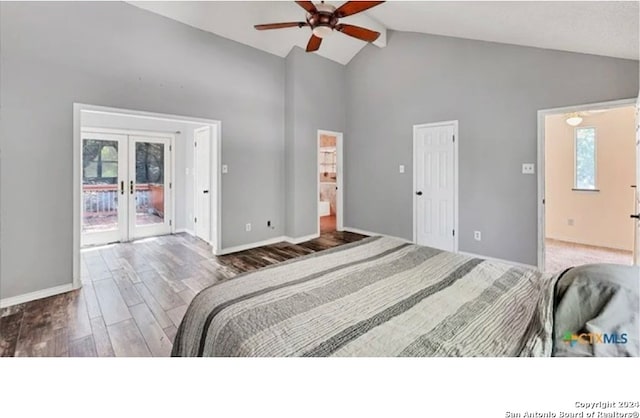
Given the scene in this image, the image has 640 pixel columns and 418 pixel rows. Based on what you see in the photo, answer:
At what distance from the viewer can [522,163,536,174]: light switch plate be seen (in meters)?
3.37

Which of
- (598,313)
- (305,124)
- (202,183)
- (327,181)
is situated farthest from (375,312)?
(327,181)

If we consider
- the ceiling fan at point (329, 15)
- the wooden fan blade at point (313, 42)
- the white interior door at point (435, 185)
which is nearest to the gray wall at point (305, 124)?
the wooden fan blade at point (313, 42)

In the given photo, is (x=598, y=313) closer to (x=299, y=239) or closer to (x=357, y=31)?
(x=357, y=31)

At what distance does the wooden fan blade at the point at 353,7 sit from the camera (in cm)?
226

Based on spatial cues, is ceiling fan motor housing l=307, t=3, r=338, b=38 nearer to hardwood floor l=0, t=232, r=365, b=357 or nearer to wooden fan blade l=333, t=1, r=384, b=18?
wooden fan blade l=333, t=1, r=384, b=18

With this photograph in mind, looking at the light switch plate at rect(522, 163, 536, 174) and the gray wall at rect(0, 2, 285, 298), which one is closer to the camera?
the gray wall at rect(0, 2, 285, 298)

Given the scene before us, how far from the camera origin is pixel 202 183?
15.8 feet

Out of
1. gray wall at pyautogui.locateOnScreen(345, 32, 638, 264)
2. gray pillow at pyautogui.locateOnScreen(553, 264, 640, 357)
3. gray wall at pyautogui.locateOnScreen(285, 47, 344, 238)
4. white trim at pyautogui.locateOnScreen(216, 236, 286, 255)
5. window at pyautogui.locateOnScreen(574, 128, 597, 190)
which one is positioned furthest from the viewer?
gray wall at pyautogui.locateOnScreen(285, 47, 344, 238)

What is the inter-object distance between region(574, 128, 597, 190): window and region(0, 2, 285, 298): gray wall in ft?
17.8

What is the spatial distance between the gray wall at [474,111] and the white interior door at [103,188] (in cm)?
412

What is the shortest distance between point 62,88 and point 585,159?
6.90 m

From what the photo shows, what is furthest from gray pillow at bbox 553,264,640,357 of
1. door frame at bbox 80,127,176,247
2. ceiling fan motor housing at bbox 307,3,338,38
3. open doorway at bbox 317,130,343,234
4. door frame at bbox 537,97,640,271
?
open doorway at bbox 317,130,343,234
